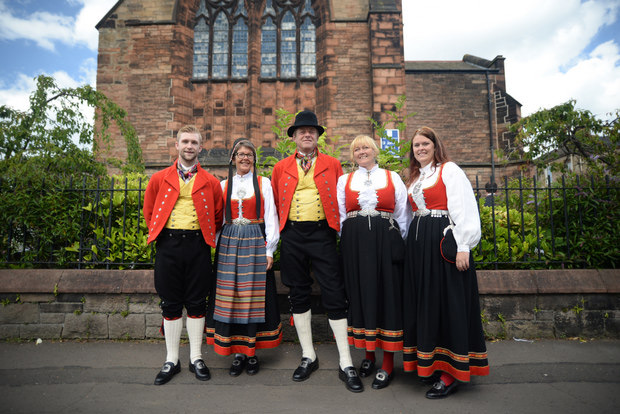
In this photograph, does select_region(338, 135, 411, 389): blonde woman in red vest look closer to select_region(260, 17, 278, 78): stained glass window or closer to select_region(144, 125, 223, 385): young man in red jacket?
select_region(144, 125, 223, 385): young man in red jacket

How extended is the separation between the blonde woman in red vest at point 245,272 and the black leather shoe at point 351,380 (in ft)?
2.22

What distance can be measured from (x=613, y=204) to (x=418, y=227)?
10.0ft

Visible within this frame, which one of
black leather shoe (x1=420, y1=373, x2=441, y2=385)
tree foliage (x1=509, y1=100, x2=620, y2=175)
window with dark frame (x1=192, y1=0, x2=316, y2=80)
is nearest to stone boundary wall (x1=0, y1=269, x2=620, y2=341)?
black leather shoe (x1=420, y1=373, x2=441, y2=385)

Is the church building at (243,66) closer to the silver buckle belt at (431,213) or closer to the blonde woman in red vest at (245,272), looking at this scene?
the blonde woman in red vest at (245,272)

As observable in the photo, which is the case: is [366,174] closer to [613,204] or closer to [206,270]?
[206,270]

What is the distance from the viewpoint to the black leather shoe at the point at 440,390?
2662 millimetres

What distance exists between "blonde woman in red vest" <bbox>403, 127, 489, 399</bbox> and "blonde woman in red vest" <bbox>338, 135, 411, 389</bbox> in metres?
0.12

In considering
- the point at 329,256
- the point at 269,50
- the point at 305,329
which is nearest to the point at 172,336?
the point at 305,329

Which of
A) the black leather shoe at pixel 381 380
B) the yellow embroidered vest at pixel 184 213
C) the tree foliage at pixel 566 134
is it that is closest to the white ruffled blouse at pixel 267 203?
the yellow embroidered vest at pixel 184 213

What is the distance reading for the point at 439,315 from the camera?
2.70m

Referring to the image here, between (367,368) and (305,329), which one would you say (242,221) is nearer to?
(305,329)

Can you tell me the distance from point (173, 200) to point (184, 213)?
0.14m

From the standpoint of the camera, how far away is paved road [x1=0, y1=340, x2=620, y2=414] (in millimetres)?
2551

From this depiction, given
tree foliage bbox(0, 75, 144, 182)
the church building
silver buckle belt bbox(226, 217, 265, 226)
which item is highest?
the church building
